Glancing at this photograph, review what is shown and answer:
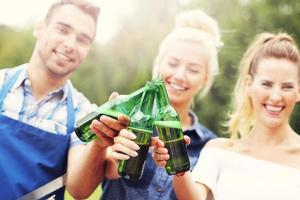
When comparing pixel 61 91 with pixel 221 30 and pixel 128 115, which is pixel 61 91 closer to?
pixel 128 115

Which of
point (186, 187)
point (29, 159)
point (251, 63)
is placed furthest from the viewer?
point (251, 63)

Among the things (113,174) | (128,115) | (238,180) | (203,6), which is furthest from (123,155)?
A: (203,6)

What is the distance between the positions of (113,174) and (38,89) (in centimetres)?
39

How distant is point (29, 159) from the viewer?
1.47 metres

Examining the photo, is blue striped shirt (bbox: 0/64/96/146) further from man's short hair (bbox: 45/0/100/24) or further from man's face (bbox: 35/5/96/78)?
man's short hair (bbox: 45/0/100/24)

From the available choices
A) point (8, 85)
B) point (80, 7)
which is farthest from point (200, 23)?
point (8, 85)

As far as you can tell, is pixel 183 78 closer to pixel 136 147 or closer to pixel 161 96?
pixel 161 96

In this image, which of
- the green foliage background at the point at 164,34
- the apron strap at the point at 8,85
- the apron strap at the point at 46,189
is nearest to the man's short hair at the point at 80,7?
the green foliage background at the point at 164,34

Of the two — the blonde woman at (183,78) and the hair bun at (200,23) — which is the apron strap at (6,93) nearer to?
the blonde woman at (183,78)

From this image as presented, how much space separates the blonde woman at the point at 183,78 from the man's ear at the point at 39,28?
16.6 inches

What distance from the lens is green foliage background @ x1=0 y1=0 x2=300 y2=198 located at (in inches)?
64.4

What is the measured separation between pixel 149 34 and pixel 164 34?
6cm

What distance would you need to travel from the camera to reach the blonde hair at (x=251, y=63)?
1519 millimetres

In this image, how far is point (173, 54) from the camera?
1.59 metres
